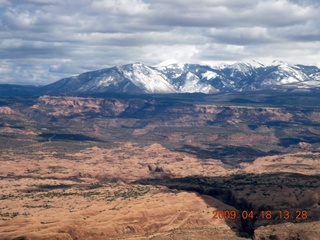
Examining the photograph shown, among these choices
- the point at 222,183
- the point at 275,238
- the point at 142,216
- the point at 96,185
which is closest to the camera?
the point at 275,238

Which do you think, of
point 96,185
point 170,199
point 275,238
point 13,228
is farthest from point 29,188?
point 275,238

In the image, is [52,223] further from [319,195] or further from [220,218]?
[319,195]

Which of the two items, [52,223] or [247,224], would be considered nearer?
[52,223]

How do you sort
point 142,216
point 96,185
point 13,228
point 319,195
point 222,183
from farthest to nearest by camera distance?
1. point 96,185
2. point 222,183
3. point 319,195
4. point 142,216
5. point 13,228

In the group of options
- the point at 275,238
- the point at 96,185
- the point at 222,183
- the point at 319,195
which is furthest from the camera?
the point at 96,185

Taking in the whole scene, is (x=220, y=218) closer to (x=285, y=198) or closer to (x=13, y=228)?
(x=285, y=198)

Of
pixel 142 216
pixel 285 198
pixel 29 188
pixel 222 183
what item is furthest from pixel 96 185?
pixel 285 198
